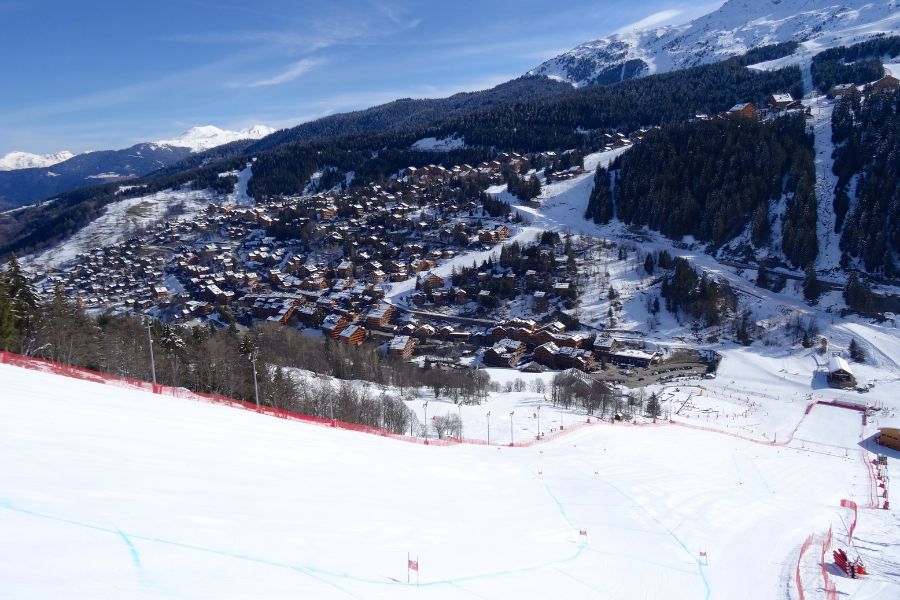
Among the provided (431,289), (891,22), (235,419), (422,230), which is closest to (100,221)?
(422,230)

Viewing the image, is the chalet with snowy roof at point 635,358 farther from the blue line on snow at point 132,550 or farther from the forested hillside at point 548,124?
the forested hillside at point 548,124

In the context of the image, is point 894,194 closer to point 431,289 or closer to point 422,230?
point 431,289

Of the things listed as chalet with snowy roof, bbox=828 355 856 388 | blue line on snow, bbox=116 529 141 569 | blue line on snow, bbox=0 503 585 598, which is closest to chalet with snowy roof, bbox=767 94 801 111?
chalet with snowy roof, bbox=828 355 856 388

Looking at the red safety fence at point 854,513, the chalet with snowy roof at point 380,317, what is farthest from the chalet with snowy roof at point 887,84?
the red safety fence at point 854,513

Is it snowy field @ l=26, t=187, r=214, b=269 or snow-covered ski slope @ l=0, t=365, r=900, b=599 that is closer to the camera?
snow-covered ski slope @ l=0, t=365, r=900, b=599

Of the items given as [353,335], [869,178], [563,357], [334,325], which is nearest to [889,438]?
[563,357]

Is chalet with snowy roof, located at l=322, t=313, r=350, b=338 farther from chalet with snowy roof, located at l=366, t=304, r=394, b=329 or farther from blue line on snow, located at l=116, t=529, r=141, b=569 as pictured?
blue line on snow, located at l=116, t=529, r=141, b=569
